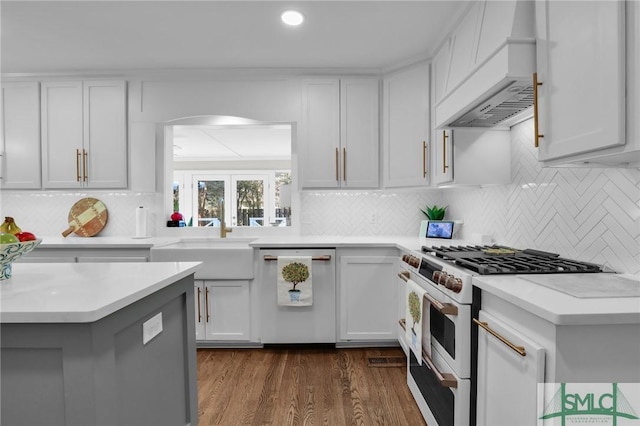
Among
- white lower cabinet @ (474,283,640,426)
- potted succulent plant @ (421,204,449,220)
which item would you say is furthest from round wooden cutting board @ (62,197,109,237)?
white lower cabinet @ (474,283,640,426)

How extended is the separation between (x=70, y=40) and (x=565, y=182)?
346 centimetres

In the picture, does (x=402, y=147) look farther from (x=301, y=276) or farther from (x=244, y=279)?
(x=244, y=279)

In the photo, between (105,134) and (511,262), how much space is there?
3388mm

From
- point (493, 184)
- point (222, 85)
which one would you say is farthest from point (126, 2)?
point (493, 184)

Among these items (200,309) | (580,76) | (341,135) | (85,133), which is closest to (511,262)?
(580,76)

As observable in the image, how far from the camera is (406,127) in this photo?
2938 millimetres

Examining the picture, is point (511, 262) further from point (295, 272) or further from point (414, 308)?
point (295, 272)

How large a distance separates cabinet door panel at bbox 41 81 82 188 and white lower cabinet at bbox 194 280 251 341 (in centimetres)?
165

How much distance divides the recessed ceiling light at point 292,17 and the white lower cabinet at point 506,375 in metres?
2.07

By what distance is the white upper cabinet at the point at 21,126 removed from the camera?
3.15 meters

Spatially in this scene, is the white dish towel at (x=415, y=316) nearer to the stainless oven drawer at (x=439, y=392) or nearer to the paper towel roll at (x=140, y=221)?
the stainless oven drawer at (x=439, y=392)

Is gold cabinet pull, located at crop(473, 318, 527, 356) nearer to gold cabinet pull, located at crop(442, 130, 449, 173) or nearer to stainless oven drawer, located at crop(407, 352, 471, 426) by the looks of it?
stainless oven drawer, located at crop(407, 352, 471, 426)

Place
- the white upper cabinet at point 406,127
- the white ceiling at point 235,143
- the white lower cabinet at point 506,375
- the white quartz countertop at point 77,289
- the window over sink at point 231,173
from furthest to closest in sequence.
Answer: the white ceiling at point 235,143
the window over sink at point 231,173
the white upper cabinet at point 406,127
the white lower cabinet at point 506,375
the white quartz countertop at point 77,289

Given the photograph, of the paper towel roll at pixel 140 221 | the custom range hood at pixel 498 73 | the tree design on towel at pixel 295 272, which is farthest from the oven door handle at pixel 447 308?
the paper towel roll at pixel 140 221
